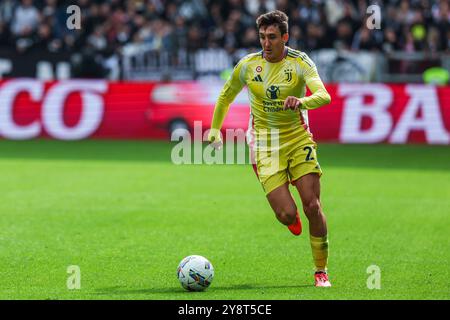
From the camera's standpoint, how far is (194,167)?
19047mm

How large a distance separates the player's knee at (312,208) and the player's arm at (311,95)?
879 mm

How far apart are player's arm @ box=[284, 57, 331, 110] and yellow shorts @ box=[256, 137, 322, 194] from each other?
0.59m

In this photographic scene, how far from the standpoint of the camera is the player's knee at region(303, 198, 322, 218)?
28.6 feet

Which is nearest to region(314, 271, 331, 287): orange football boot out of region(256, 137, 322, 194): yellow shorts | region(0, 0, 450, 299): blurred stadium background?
region(0, 0, 450, 299): blurred stadium background

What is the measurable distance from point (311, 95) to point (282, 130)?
29.0 inches

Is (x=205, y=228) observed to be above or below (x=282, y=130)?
below

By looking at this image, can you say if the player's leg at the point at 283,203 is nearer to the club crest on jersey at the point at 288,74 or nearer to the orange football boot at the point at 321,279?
the orange football boot at the point at 321,279

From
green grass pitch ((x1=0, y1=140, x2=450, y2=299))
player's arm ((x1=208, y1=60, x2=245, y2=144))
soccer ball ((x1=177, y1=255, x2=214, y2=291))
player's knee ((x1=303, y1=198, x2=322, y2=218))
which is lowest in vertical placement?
green grass pitch ((x1=0, y1=140, x2=450, y2=299))

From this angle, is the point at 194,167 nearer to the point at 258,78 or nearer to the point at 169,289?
the point at 258,78

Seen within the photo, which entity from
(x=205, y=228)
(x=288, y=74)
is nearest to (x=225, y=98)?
(x=288, y=74)

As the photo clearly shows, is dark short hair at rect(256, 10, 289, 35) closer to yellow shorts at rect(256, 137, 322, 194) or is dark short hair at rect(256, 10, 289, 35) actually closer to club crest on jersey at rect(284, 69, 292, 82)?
club crest on jersey at rect(284, 69, 292, 82)

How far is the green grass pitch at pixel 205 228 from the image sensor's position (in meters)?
8.74

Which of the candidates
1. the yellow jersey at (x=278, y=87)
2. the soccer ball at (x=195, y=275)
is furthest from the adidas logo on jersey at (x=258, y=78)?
the soccer ball at (x=195, y=275)

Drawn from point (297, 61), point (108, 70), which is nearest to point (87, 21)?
point (108, 70)
